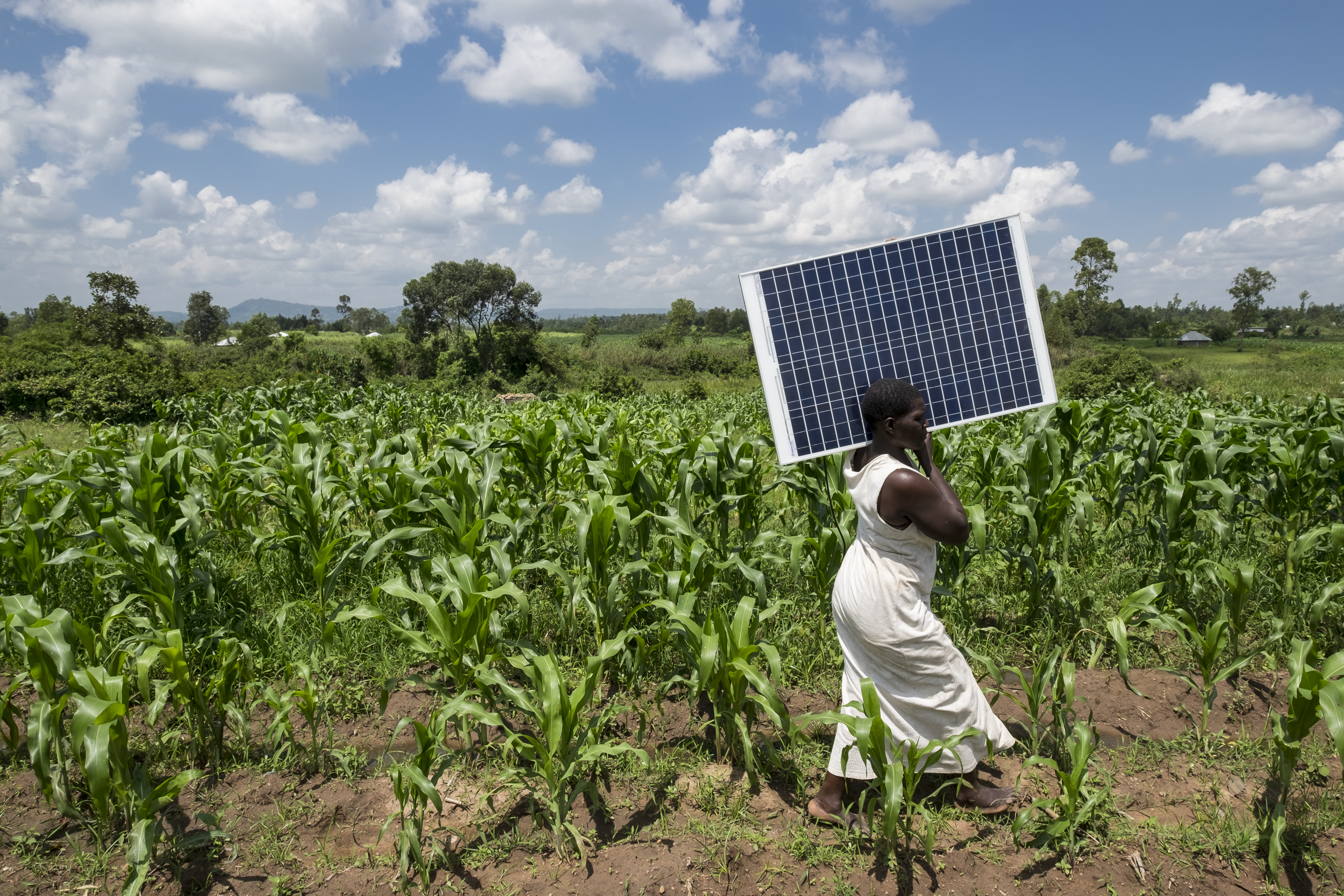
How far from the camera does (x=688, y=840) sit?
277cm

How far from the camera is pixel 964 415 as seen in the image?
2.88 m

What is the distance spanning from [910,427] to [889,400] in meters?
0.13

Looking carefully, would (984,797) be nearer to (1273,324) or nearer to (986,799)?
(986,799)

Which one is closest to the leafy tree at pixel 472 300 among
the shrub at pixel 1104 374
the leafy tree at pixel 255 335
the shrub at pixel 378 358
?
the shrub at pixel 378 358

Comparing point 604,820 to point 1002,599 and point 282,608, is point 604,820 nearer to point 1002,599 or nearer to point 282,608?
point 282,608

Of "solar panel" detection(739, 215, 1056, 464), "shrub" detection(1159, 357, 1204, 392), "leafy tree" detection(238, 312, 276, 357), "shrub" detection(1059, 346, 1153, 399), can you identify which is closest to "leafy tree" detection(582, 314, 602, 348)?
"leafy tree" detection(238, 312, 276, 357)

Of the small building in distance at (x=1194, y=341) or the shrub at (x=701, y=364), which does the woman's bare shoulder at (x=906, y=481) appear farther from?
the small building in distance at (x=1194, y=341)

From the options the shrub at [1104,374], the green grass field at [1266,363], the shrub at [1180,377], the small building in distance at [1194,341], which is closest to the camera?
the shrub at [1104,374]

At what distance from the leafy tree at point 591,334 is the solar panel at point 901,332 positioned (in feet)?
184

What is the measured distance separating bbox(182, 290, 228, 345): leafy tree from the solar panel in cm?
9289

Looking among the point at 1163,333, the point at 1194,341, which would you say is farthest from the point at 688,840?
the point at 1194,341

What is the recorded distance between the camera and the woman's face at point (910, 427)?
255 cm

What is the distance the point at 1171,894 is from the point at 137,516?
548 centimetres

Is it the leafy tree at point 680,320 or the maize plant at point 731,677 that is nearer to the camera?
the maize plant at point 731,677
